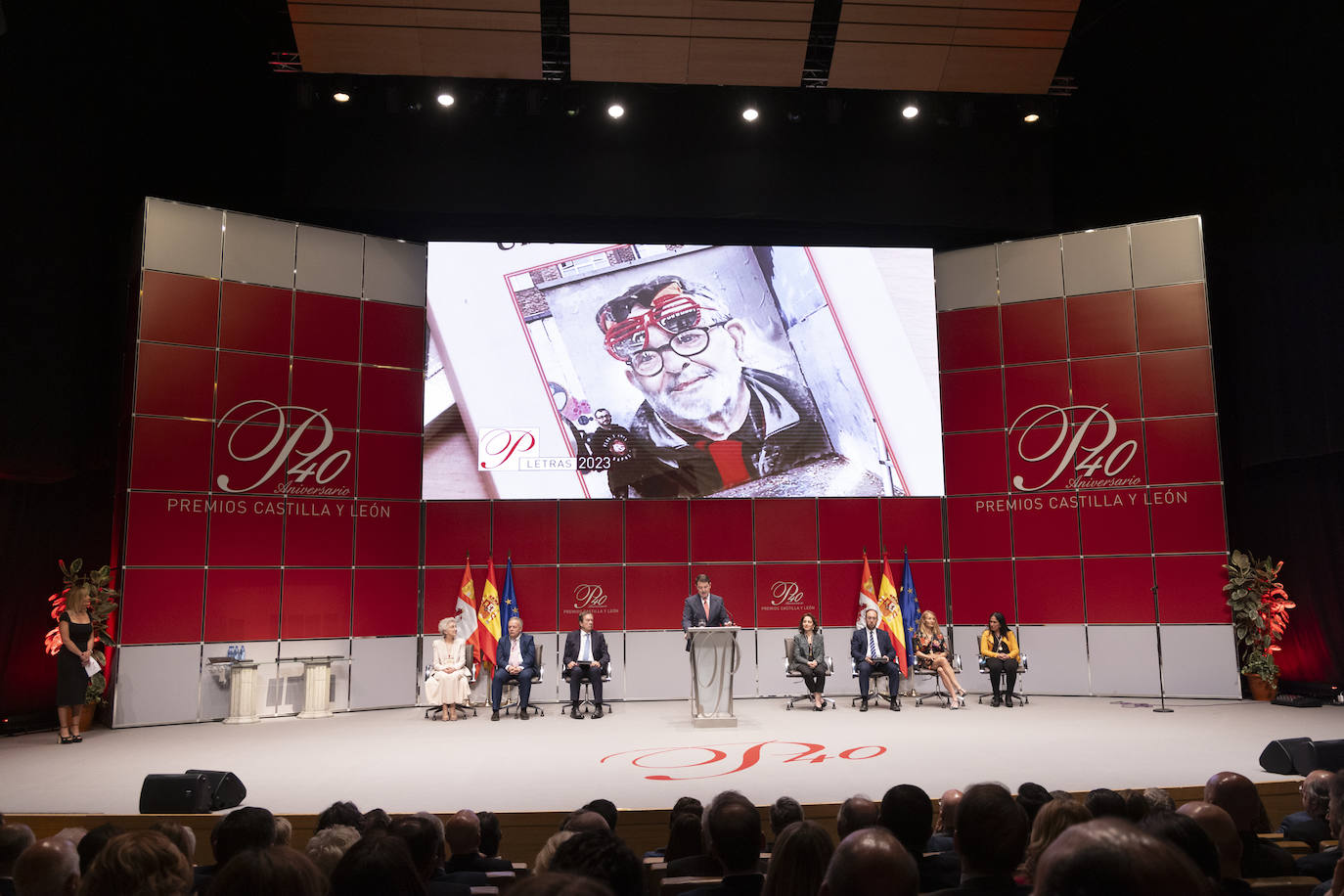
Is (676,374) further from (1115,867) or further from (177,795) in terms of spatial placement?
(1115,867)

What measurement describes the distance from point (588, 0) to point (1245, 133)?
6906 mm

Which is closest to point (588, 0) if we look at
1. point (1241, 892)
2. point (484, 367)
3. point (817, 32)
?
point (817, 32)

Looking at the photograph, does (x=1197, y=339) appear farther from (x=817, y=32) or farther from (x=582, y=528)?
(x=582, y=528)

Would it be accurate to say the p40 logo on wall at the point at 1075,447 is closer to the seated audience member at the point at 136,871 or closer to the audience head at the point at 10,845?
the audience head at the point at 10,845

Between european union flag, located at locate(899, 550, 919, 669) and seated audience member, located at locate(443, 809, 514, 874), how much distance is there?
27.2 ft

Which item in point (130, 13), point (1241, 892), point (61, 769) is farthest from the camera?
point (130, 13)

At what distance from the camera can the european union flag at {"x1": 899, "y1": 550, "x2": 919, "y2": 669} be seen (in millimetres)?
10914

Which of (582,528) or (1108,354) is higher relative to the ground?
(1108,354)

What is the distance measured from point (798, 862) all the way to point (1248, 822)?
1949 mm

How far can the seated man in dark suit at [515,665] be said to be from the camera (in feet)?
31.4

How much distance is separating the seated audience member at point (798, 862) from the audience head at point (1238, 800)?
69.7 inches

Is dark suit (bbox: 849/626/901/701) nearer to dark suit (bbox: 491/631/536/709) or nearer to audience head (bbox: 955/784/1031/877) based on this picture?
dark suit (bbox: 491/631/536/709)

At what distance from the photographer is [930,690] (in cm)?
1098

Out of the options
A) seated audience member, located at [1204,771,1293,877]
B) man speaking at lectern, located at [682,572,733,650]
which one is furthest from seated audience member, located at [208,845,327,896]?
man speaking at lectern, located at [682,572,733,650]
